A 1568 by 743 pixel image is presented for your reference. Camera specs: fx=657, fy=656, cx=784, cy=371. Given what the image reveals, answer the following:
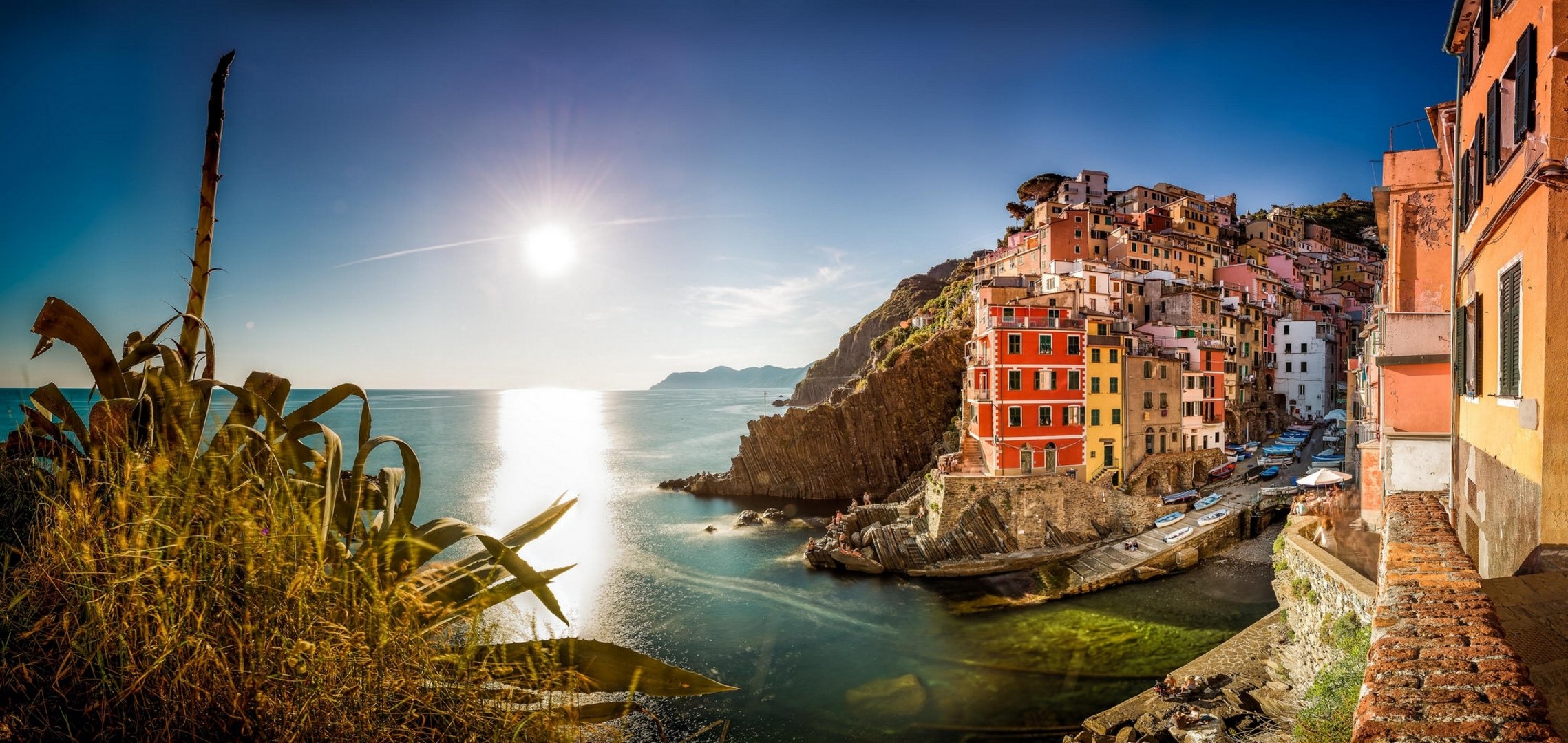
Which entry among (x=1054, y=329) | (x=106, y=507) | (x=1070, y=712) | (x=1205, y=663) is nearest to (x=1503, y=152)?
(x=106, y=507)

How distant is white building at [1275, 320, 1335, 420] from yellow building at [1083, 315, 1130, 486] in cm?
2660

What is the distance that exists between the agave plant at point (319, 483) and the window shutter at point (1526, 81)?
305 inches

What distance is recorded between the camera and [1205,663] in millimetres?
15086

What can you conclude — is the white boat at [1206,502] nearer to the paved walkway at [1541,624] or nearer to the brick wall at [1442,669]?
the paved walkway at [1541,624]

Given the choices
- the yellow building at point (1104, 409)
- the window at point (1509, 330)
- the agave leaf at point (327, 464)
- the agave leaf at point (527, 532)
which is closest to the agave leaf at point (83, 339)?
the agave leaf at point (327, 464)

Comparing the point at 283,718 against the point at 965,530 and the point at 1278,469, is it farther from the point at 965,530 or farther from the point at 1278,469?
the point at 1278,469

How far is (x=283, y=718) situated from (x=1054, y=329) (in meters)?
28.9

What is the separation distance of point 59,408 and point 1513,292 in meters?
9.62

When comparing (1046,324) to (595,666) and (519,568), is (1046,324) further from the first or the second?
(519,568)

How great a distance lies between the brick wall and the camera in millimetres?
2805

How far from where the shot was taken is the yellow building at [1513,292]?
191 inches

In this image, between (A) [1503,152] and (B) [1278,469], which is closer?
(A) [1503,152]

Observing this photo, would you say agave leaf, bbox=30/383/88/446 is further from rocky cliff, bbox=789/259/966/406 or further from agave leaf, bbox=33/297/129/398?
rocky cliff, bbox=789/259/966/406

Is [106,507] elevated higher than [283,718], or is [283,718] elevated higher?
[106,507]
